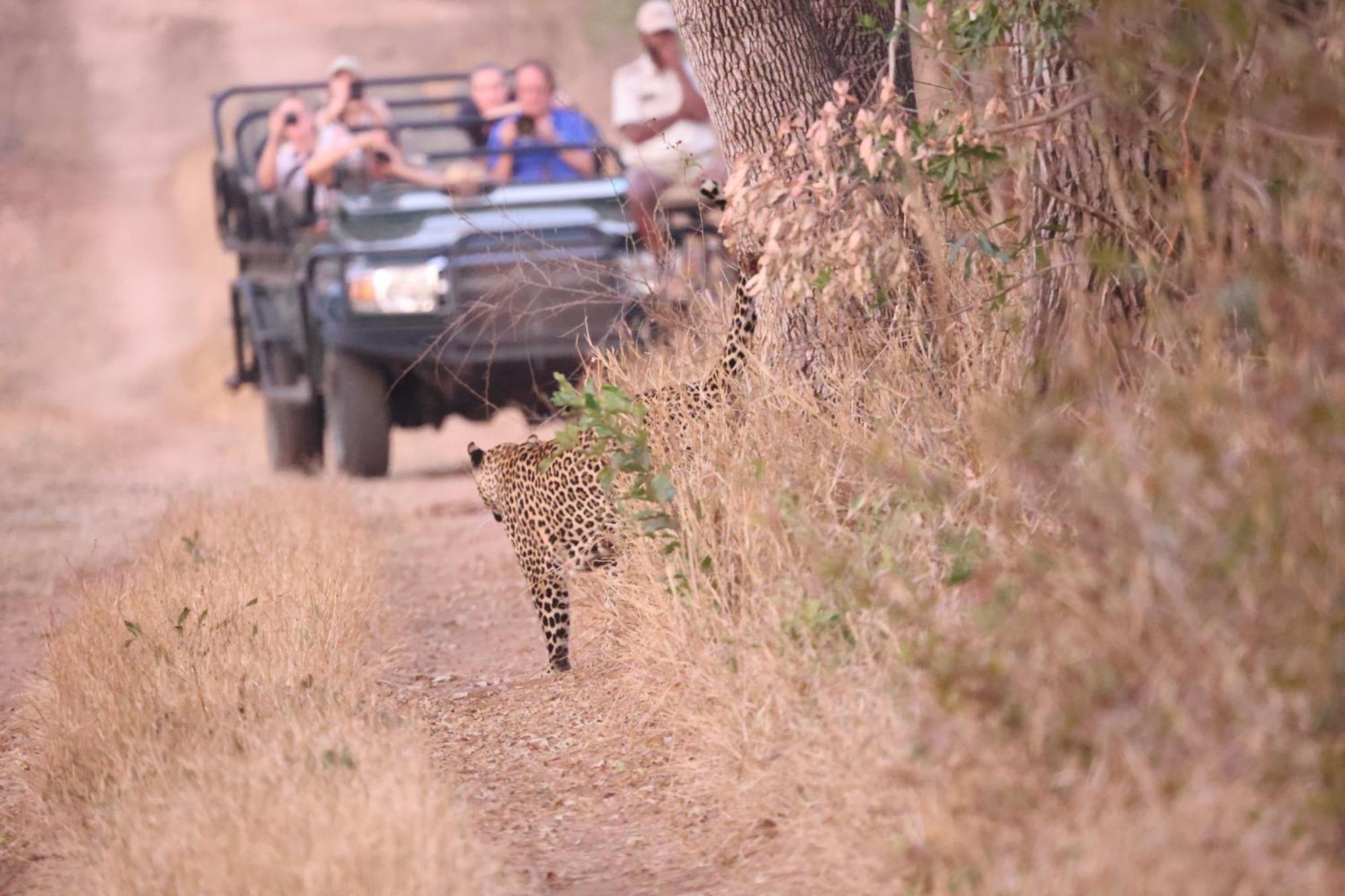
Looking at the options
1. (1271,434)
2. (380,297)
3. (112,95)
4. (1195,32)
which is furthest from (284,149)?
(112,95)

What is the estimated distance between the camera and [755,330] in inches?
217

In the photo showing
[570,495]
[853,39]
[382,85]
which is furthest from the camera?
[382,85]

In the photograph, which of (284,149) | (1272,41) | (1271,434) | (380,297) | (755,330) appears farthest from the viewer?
(284,149)

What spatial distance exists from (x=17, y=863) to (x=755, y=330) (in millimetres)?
2502

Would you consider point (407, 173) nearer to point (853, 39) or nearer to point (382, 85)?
point (382, 85)

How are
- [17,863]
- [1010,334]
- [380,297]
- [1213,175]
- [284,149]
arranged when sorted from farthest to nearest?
[284,149] < [380,297] < [1010,334] < [1213,175] < [17,863]

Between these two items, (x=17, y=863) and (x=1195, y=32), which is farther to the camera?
(x=17, y=863)

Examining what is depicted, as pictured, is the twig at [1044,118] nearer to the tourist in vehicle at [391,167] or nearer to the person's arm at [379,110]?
the tourist in vehicle at [391,167]

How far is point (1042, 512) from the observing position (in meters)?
4.15

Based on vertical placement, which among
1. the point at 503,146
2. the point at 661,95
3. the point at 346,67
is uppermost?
the point at 346,67

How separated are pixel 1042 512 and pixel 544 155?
6.83 meters

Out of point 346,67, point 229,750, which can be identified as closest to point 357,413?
point 346,67

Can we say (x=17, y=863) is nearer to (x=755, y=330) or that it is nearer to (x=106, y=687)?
(x=106, y=687)

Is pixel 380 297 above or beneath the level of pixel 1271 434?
beneath
